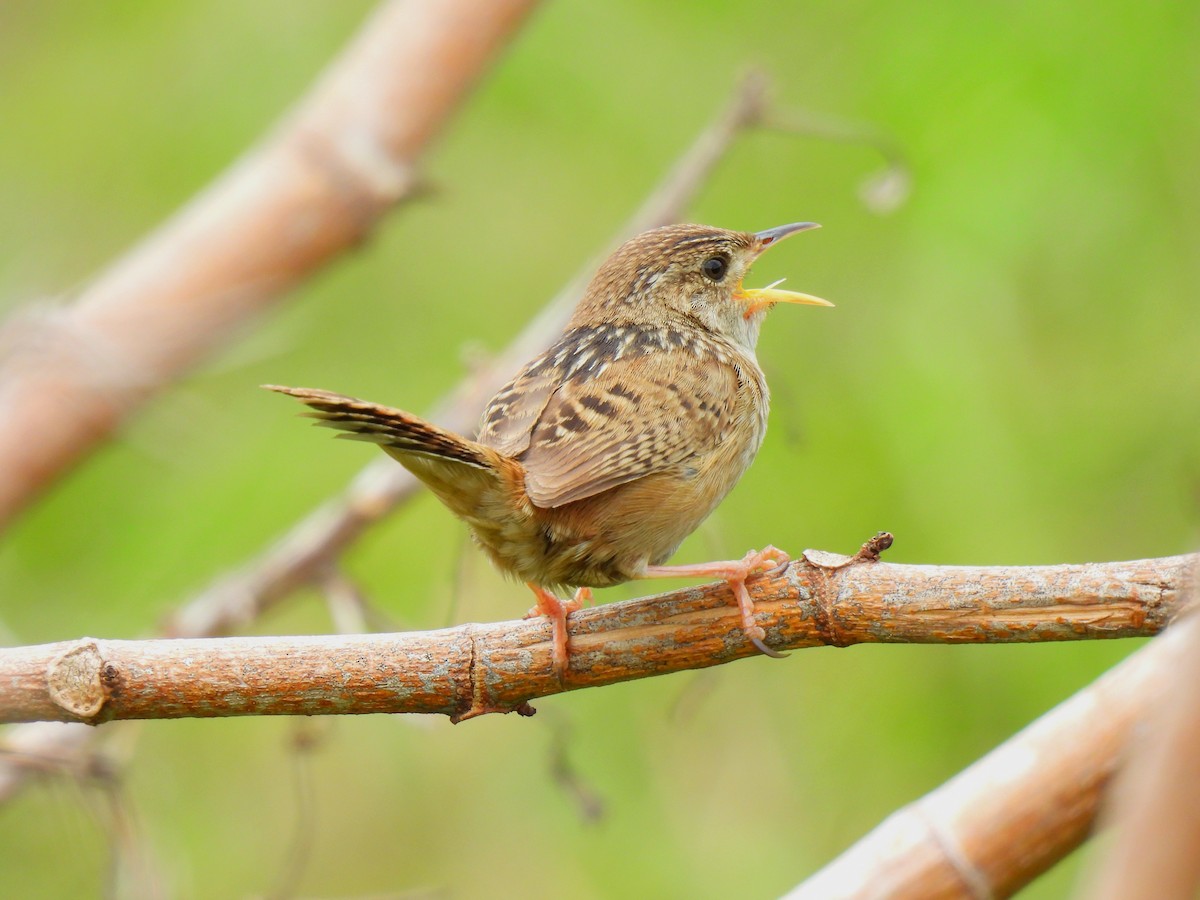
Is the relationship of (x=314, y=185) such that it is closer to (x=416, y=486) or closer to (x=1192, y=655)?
(x=416, y=486)

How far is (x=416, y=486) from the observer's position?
3.58 meters

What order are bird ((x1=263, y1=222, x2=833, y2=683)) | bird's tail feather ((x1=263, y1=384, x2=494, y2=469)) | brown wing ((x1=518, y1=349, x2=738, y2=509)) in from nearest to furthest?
bird's tail feather ((x1=263, y1=384, x2=494, y2=469)), bird ((x1=263, y1=222, x2=833, y2=683)), brown wing ((x1=518, y1=349, x2=738, y2=509))

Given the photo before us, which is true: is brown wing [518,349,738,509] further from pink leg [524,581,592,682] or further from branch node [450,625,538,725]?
branch node [450,625,538,725]

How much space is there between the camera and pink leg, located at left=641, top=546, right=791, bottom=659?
226 cm

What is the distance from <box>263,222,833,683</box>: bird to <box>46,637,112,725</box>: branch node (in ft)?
1.79

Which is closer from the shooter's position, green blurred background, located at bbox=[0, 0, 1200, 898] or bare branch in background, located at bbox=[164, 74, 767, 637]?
bare branch in background, located at bbox=[164, 74, 767, 637]

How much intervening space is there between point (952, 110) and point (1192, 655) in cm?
362

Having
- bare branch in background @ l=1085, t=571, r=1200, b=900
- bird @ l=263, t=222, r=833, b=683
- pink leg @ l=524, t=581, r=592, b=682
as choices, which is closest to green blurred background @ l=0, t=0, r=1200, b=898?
bird @ l=263, t=222, r=833, b=683

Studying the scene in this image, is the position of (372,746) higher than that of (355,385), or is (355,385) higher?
(355,385)

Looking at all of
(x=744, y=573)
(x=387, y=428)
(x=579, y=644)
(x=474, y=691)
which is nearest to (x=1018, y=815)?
(x=744, y=573)

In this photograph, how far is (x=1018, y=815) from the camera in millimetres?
2238

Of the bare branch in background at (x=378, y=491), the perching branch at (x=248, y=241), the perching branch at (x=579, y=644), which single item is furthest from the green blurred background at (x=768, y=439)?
the perching branch at (x=579, y=644)

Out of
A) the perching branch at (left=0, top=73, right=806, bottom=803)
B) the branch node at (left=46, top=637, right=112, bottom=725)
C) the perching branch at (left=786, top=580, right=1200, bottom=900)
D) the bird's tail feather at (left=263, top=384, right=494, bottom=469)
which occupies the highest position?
the perching branch at (left=0, top=73, right=806, bottom=803)

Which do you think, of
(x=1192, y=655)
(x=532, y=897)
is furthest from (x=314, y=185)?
(x=1192, y=655)
